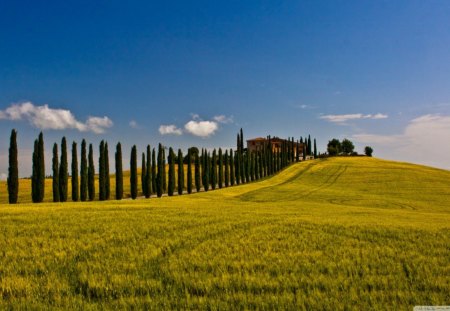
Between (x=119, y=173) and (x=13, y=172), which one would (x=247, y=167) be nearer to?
(x=119, y=173)

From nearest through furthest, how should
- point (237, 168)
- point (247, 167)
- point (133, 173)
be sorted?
1. point (133, 173)
2. point (237, 168)
3. point (247, 167)

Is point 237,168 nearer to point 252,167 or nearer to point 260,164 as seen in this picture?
point 252,167

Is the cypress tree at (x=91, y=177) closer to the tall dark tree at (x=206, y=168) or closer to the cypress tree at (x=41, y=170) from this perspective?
the cypress tree at (x=41, y=170)

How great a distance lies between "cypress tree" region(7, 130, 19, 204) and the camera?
1831 inches

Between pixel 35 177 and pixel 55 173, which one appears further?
pixel 55 173

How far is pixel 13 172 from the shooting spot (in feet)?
154

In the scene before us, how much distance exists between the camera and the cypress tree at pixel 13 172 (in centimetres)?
4650

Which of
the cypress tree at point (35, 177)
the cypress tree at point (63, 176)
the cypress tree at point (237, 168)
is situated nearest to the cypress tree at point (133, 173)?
the cypress tree at point (63, 176)

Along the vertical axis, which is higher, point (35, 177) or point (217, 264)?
point (35, 177)

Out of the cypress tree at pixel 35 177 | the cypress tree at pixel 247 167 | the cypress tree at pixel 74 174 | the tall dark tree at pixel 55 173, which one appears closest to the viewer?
the cypress tree at pixel 35 177

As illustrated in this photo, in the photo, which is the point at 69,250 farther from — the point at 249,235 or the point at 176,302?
the point at 249,235

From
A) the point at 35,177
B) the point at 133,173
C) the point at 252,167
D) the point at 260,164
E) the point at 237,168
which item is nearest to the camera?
the point at 35,177

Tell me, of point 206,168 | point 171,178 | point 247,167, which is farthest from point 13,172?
point 247,167

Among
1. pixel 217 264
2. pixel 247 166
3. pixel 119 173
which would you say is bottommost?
pixel 217 264
